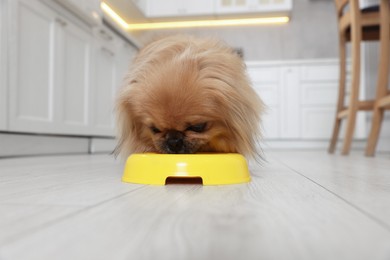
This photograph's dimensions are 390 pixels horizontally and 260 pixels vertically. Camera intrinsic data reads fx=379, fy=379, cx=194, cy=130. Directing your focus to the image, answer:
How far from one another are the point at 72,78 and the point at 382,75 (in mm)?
2573

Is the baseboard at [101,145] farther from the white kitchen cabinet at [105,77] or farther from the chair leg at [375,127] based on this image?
the chair leg at [375,127]

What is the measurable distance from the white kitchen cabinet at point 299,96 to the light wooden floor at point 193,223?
15.0 feet

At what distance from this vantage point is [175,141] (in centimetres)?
138

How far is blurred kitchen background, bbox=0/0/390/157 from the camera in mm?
2596

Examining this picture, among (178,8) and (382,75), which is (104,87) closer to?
(382,75)

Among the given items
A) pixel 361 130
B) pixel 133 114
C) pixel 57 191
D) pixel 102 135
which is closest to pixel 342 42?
pixel 361 130

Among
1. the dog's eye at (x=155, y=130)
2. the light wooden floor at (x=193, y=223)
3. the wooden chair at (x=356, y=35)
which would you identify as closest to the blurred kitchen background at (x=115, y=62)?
the dog's eye at (x=155, y=130)

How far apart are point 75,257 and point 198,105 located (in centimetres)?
89

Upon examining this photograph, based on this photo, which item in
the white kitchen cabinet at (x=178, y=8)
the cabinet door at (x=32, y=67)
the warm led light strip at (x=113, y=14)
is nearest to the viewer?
the cabinet door at (x=32, y=67)

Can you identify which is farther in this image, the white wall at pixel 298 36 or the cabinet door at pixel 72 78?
the white wall at pixel 298 36

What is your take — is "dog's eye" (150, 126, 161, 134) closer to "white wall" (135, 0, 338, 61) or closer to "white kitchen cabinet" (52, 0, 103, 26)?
"white kitchen cabinet" (52, 0, 103, 26)

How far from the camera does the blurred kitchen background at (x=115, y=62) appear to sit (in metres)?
2.60

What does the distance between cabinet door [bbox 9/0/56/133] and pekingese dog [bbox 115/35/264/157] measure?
125cm

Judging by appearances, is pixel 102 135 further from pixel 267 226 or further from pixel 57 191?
pixel 267 226
